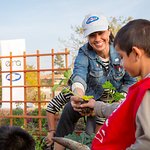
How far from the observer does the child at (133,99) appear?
1.18 m

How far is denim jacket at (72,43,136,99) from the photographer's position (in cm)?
245

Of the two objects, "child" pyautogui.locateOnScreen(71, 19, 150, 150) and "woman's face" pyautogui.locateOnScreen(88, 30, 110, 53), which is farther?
"woman's face" pyautogui.locateOnScreen(88, 30, 110, 53)

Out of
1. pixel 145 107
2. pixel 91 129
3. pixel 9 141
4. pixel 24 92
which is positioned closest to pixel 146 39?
pixel 145 107

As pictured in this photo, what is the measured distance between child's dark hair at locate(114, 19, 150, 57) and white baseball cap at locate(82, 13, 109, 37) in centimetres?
100

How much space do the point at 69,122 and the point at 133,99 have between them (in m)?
1.50

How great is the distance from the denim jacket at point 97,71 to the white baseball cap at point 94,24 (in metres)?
0.15

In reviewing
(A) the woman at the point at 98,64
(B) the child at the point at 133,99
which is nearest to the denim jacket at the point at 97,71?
(A) the woman at the point at 98,64

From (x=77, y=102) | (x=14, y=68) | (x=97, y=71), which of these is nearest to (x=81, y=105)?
(x=77, y=102)

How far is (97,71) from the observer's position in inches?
97.2

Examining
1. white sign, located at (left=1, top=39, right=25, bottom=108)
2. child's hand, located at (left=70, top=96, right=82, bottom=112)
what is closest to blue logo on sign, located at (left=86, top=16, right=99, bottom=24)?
child's hand, located at (left=70, top=96, right=82, bottom=112)

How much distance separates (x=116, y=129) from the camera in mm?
1312

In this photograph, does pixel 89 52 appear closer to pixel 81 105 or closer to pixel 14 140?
pixel 81 105

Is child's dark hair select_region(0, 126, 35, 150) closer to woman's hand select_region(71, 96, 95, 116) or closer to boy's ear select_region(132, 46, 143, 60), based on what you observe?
woman's hand select_region(71, 96, 95, 116)

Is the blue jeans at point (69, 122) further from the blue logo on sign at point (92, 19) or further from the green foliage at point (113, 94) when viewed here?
the blue logo on sign at point (92, 19)
